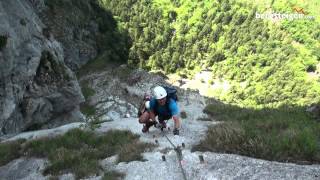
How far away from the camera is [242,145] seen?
12.2m

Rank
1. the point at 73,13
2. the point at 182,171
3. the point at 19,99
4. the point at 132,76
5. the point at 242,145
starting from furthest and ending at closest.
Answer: the point at 132,76
the point at 73,13
the point at 19,99
the point at 242,145
the point at 182,171

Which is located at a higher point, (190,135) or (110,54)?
(190,135)

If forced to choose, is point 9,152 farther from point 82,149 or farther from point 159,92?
point 159,92

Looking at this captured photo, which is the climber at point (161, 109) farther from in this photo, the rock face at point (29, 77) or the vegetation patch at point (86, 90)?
the vegetation patch at point (86, 90)

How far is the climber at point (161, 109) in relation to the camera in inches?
569

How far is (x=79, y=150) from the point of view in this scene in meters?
15.7

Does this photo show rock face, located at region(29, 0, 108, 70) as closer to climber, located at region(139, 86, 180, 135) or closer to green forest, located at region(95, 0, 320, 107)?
green forest, located at region(95, 0, 320, 107)

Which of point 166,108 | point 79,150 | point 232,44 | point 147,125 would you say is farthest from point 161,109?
point 232,44

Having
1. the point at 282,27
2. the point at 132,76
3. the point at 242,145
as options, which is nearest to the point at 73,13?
the point at 132,76

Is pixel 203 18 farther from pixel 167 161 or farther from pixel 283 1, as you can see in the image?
pixel 167 161

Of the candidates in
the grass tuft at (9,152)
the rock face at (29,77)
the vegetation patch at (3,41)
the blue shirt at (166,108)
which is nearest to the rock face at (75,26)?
the rock face at (29,77)

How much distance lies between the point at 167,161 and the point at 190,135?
12.7 feet

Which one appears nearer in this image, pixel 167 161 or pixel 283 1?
pixel 167 161

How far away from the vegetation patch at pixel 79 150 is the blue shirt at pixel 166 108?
1.48 m
